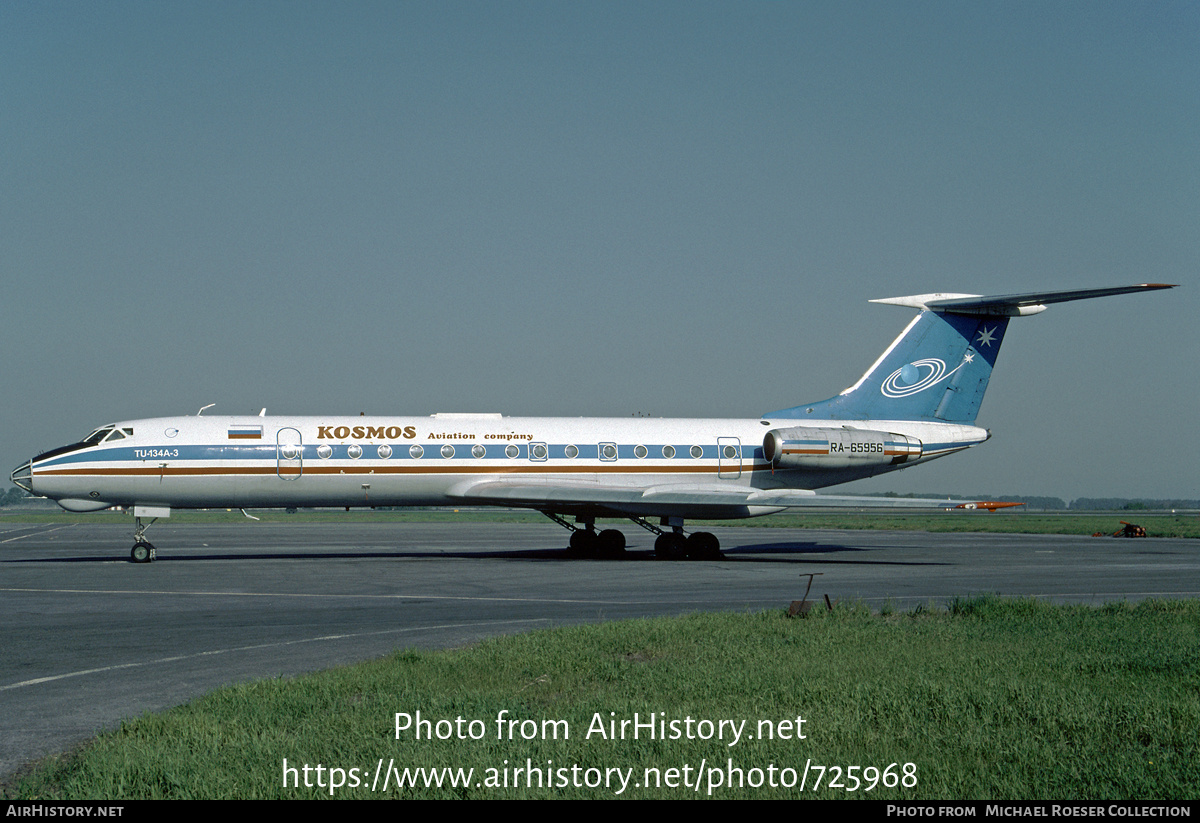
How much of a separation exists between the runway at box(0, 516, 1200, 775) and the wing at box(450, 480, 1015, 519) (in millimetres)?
1445

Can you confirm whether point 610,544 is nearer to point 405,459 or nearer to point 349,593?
point 405,459

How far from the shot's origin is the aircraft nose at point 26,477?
24.6 metres

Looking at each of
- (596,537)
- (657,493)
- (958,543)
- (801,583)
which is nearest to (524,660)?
(801,583)

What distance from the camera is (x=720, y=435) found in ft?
95.5

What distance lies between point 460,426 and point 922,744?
857 inches

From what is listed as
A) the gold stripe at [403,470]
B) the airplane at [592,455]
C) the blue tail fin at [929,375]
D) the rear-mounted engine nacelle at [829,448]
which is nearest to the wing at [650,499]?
the airplane at [592,455]

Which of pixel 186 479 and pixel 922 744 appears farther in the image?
pixel 186 479

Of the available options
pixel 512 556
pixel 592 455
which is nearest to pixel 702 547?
pixel 592 455

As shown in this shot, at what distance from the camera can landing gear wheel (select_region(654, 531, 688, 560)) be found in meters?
27.4

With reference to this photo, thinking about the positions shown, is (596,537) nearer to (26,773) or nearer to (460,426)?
(460,426)

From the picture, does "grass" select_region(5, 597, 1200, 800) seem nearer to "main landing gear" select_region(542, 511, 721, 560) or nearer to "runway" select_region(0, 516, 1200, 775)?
"runway" select_region(0, 516, 1200, 775)

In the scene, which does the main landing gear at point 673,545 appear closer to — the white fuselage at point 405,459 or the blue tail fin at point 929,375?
the white fuselage at point 405,459

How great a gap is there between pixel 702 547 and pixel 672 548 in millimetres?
809

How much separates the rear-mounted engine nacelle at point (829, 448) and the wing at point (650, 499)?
185 cm
